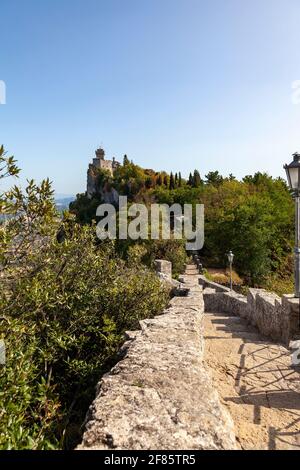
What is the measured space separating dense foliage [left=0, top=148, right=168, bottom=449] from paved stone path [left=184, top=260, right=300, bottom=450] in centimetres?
151

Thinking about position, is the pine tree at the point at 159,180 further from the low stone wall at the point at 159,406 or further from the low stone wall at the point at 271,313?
the low stone wall at the point at 159,406

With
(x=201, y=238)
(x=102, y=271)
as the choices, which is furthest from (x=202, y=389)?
(x=201, y=238)

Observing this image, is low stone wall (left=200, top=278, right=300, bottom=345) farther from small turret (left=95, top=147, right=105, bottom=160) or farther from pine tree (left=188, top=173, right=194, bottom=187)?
small turret (left=95, top=147, right=105, bottom=160)

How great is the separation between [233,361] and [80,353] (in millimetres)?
2489

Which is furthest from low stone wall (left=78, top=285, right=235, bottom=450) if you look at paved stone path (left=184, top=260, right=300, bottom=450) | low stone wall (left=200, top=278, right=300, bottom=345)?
low stone wall (left=200, top=278, right=300, bottom=345)

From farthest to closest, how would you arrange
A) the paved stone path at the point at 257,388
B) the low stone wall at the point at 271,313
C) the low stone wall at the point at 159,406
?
the low stone wall at the point at 271,313
the paved stone path at the point at 257,388
the low stone wall at the point at 159,406

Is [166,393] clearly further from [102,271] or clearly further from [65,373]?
[102,271]

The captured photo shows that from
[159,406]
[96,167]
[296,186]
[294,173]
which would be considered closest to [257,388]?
[159,406]

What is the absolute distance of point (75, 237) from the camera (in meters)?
5.55

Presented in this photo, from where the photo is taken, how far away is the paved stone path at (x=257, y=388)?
121 inches

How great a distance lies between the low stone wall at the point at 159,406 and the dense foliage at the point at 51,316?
615 millimetres

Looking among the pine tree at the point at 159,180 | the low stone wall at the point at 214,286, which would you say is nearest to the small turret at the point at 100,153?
the pine tree at the point at 159,180

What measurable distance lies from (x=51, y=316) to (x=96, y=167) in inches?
3180

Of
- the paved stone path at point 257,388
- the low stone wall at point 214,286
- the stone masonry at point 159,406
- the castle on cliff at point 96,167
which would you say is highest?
the castle on cliff at point 96,167
